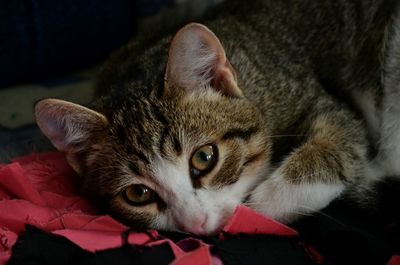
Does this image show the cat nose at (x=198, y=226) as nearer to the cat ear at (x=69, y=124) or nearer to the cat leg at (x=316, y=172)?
the cat leg at (x=316, y=172)

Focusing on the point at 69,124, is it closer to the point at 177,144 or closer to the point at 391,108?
the point at 177,144

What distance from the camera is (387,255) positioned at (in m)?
1.33

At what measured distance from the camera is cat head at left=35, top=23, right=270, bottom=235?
138 cm

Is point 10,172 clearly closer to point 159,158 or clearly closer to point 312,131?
point 159,158

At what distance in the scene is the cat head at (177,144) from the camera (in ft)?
4.54

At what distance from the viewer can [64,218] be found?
136 cm

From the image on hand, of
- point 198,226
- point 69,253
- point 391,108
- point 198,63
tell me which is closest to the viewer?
point 69,253

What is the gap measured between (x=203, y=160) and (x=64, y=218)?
13.8 inches

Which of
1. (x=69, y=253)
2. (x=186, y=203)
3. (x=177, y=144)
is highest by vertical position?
(x=177, y=144)

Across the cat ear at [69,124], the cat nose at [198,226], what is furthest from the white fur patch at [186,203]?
the cat ear at [69,124]

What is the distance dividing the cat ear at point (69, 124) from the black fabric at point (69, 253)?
0.31 metres

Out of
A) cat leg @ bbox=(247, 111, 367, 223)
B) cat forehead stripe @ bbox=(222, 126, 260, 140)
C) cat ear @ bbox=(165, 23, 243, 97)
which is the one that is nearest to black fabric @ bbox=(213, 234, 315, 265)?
cat leg @ bbox=(247, 111, 367, 223)

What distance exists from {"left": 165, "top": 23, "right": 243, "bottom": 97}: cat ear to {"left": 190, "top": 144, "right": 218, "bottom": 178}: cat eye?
6.8 inches

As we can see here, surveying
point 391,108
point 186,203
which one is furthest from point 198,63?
point 391,108
